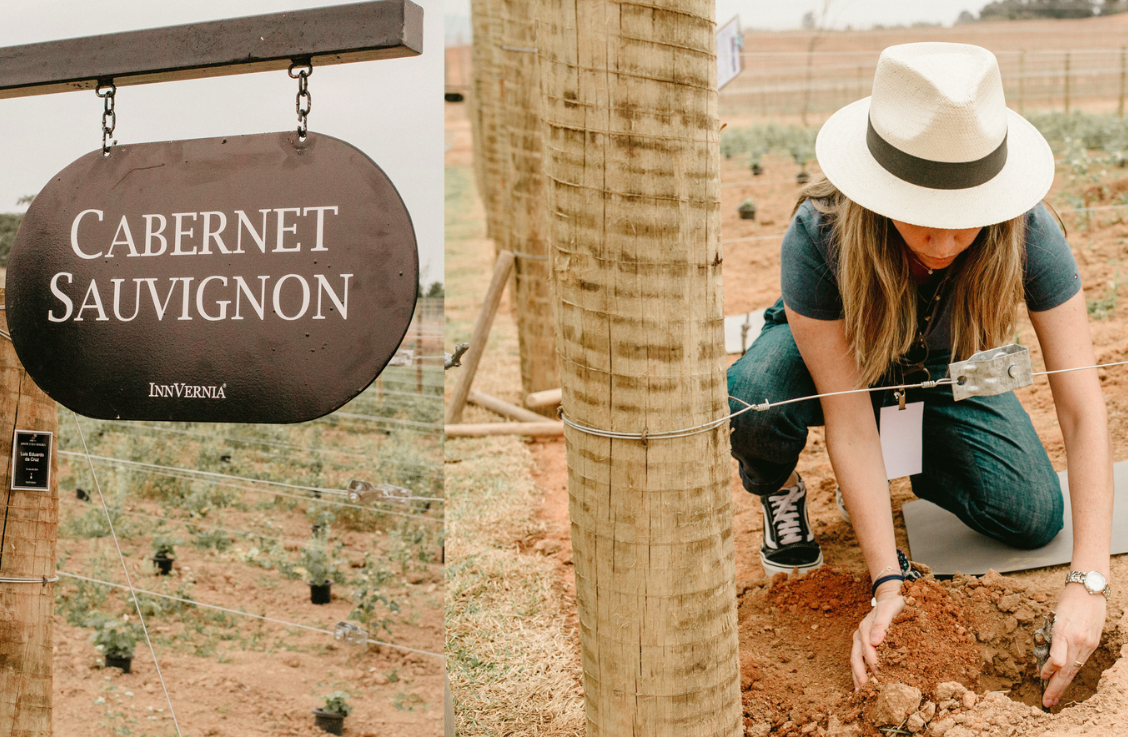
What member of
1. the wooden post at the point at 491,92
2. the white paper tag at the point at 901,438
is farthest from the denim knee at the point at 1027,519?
the wooden post at the point at 491,92

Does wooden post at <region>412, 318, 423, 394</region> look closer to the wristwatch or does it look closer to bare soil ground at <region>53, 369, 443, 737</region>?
bare soil ground at <region>53, 369, 443, 737</region>

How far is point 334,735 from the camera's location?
289cm

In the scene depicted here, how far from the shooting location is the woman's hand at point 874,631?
5.52ft

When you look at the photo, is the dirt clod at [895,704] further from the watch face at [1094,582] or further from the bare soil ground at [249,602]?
the bare soil ground at [249,602]

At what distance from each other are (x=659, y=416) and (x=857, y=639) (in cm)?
80

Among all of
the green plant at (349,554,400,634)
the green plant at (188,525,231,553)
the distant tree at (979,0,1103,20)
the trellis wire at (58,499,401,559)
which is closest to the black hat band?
the green plant at (349,554,400,634)

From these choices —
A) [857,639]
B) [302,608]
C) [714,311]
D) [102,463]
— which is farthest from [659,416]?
[102,463]

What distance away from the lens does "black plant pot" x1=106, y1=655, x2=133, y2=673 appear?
325cm

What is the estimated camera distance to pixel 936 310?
76.8 inches

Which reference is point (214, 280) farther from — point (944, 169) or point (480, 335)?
point (480, 335)

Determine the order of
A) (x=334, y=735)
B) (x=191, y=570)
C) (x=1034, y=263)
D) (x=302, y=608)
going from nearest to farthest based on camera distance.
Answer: (x=1034, y=263) → (x=334, y=735) → (x=302, y=608) → (x=191, y=570)

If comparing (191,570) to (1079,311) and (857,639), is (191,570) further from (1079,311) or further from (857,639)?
(1079,311)

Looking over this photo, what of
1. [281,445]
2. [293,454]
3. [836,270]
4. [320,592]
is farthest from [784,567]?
[281,445]

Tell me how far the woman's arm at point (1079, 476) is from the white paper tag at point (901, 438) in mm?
360
